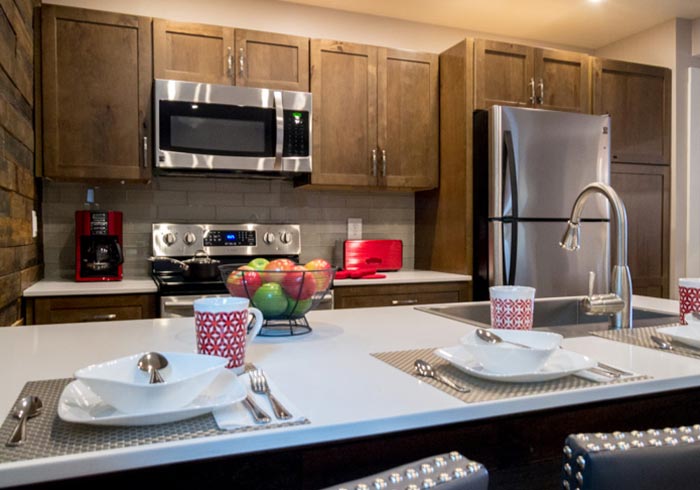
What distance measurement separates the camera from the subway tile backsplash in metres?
2.90

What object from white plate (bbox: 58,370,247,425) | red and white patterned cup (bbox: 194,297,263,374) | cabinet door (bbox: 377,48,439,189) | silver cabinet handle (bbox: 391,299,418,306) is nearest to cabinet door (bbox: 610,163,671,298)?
cabinet door (bbox: 377,48,439,189)

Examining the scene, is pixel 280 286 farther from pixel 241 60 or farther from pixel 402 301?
pixel 241 60

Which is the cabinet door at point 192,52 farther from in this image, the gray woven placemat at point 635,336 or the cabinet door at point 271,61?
the gray woven placemat at point 635,336

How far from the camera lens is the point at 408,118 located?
324 cm

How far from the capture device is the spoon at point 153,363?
75 cm

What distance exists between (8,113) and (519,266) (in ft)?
8.21

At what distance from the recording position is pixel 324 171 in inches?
120

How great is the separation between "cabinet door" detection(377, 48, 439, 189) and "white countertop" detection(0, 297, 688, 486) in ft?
6.05

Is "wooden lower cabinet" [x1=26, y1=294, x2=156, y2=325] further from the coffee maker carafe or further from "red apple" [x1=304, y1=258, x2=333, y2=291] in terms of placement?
"red apple" [x1=304, y1=258, x2=333, y2=291]

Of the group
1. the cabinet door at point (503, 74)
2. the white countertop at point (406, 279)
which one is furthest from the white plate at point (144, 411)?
the cabinet door at point (503, 74)

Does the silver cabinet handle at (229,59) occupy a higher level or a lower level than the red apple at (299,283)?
higher

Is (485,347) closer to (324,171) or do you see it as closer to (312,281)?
(312,281)

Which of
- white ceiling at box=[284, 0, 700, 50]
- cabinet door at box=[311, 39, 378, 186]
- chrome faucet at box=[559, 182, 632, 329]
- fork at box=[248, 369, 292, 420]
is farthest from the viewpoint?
white ceiling at box=[284, 0, 700, 50]

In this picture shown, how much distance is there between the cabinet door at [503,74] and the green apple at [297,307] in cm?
222
